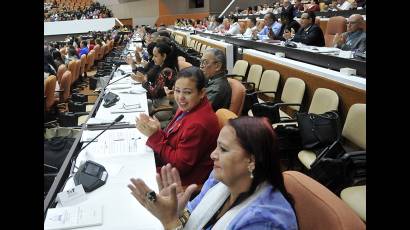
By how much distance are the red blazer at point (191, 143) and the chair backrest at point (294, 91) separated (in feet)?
5.14

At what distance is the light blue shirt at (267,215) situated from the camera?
1140 millimetres

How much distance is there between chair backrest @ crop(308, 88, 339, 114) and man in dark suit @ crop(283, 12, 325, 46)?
8.76ft

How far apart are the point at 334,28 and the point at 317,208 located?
5.95 meters

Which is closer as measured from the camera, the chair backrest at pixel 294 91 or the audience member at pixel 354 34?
the chair backrest at pixel 294 91

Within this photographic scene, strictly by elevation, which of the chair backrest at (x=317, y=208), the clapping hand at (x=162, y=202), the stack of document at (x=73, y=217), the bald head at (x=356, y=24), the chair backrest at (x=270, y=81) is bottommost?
the stack of document at (x=73, y=217)

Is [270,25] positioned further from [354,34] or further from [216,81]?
[216,81]

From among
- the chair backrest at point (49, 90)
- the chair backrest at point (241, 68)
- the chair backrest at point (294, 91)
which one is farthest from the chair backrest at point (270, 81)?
the chair backrest at point (49, 90)

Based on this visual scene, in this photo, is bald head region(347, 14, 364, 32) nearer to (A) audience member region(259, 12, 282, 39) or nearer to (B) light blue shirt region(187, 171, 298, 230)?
(A) audience member region(259, 12, 282, 39)

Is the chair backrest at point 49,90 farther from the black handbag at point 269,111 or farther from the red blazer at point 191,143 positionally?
the red blazer at point 191,143

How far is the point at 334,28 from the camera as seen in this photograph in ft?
21.5

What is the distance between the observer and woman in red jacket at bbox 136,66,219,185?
6.78 ft

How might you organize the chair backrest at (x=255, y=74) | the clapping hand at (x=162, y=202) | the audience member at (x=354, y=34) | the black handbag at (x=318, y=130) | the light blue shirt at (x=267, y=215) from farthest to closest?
the audience member at (x=354, y=34) → the chair backrest at (x=255, y=74) → the black handbag at (x=318, y=130) → the clapping hand at (x=162, y=202) → the light blue shirt at (x=267, y=215)

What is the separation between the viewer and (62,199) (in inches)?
61.7
